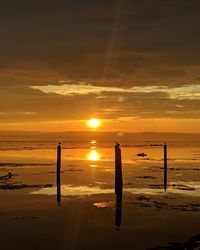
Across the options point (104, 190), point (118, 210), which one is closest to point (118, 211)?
point (118, 210)

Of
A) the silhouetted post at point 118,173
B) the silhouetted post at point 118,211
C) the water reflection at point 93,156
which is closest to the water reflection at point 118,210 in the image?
the silhouetted post at point 118,211

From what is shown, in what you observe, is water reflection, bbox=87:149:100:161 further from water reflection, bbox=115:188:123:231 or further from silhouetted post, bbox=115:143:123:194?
water reflection, bbox=115:188:123:231

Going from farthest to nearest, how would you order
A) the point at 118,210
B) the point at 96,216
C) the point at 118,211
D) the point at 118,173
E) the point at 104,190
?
the point at 104,190 < the point at 118,173 < the point at 118,210 < the point at 118,211 < the point at 96,216

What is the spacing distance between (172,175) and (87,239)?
31987 mm

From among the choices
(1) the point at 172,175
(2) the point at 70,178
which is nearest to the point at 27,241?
(2) the point at 70,178

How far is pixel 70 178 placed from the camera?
48625 millimetres

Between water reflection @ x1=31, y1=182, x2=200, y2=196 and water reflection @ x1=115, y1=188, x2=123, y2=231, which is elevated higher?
water reflection @ x1=31, y1=182, x2=200, y2=196

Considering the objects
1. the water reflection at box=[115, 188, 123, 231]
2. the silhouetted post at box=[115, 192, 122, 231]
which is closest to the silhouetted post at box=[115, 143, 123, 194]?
the water reflection at box=[115, 188, 123, 231]

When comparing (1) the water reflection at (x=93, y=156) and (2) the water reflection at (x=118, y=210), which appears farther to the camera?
(1) the water reflection at (x=93, y=156)

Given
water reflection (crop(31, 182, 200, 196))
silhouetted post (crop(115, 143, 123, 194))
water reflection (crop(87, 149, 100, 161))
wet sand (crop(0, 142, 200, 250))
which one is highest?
water reflection (crop(87, 149, 100, 161))

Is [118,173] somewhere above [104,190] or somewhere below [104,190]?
above

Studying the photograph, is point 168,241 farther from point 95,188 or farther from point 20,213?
point 95,188

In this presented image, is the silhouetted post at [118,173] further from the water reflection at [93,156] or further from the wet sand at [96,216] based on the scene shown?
the water reflection at [93,156]

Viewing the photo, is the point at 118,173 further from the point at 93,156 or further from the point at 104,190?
the point at 93,156
